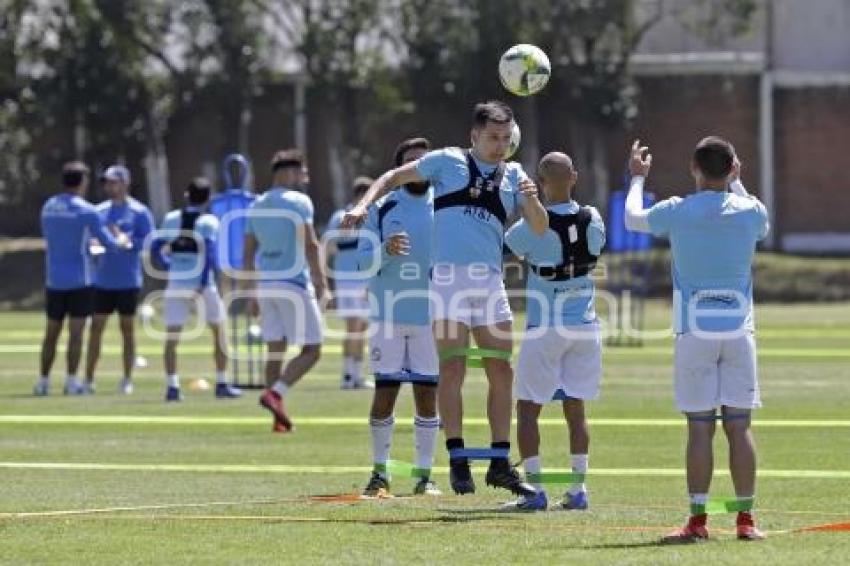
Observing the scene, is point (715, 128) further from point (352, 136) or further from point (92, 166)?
point (92, 166)

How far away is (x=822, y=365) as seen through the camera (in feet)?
86.2

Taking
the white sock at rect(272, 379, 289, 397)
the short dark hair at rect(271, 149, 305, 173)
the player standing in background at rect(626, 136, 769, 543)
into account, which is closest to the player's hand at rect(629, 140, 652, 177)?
the player standing in background at rect(626, 136, 769, 543)

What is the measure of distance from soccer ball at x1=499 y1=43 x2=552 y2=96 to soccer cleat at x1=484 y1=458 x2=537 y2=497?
88.8 inches

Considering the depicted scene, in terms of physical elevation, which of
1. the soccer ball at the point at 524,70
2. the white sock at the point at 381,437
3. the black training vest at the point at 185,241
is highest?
the soccer ball at the point at 524,70

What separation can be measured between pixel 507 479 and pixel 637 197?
2.15m

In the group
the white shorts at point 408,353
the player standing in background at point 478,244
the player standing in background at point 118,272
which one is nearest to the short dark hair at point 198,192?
the player standing in background at point 118,272

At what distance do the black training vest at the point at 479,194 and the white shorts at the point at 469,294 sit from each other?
14.0 inches

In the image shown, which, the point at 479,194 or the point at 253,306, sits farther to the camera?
the point at 253,306

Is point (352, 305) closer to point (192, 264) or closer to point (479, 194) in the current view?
point (192, 264)

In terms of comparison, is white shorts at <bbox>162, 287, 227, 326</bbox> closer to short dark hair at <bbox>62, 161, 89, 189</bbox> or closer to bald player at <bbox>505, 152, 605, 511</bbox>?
short dark hair at <bbox>62, 161, 89, 189</bbox>

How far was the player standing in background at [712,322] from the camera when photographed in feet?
38.0

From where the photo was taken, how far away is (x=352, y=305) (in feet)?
82.6

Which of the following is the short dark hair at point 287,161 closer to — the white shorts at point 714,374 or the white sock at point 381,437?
the white sock at point 381,437

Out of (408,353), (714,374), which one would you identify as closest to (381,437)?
(408,353)
